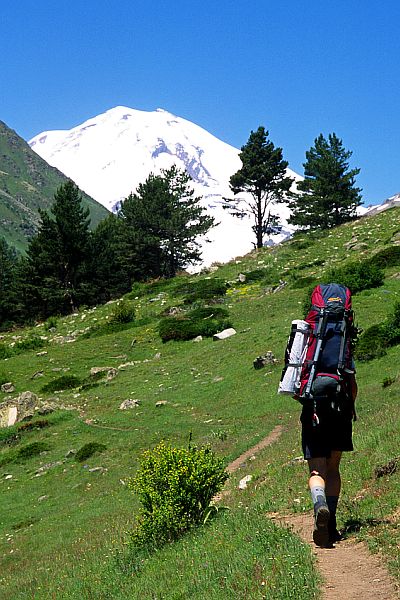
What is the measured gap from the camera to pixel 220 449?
1795 centimetres

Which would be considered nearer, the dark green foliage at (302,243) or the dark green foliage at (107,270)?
the dark green foliage at (302,243)

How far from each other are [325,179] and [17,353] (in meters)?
39.9

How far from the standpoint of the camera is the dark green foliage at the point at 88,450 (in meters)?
21.3

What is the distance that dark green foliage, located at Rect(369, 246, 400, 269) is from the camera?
117 feet

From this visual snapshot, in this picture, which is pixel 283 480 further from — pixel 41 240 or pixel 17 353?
pixel 41 240

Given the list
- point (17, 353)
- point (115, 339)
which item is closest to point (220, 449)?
point (115, 339)

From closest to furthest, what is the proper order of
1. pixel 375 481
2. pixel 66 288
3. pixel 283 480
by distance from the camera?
pixel 375 481
pixel 283 480
pixel 66 288

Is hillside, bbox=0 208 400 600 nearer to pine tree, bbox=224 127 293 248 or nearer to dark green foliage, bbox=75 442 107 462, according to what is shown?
dark green foliage, bbox=75 442 107 462

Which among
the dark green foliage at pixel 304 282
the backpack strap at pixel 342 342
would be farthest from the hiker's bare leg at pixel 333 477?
the dark green foliage at pixel 304 282

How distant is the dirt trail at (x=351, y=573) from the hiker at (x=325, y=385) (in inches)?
8.6

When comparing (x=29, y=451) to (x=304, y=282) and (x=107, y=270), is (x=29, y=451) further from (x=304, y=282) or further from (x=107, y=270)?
(x=107, y=270)

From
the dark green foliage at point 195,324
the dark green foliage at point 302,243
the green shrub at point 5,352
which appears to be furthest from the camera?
the dark green foliage at point 302,243

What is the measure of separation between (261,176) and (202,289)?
2373 centimetres

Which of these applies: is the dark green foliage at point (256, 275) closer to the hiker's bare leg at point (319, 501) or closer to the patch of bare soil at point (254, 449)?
the patch of bare soil at point (254, 449)
